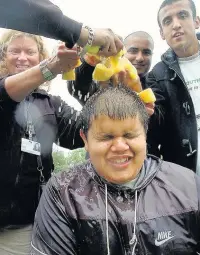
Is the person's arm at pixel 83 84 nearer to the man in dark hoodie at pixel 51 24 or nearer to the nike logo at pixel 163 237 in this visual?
the man in dark hoodie at pixel 51 24

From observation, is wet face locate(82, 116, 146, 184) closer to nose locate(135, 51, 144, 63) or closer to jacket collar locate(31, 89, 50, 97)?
jacket collar locate(31, 89, 50, 97)

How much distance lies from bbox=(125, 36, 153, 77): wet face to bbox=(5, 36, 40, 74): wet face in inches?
47.0

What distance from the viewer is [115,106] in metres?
2.49

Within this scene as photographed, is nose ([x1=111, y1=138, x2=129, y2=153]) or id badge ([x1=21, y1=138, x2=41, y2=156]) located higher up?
id badge ([x1=21, y1=138, x2=41, y2=156])

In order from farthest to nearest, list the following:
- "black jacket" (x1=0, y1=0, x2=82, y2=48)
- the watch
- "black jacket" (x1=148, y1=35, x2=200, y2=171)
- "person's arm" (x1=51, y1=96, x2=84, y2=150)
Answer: "black jacket" (x1=148, y1=35, x2=200, y2=171), "person's arm" (x1=51, y1=96, x2=84, y2=150), the watch, "black jacket" (x1=0, y1=0, x2=82, y2=48)

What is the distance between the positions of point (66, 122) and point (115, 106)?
3.63ft

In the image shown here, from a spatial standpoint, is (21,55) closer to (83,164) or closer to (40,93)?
(40,93)

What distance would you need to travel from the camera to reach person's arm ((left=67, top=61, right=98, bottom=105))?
301 centimetres

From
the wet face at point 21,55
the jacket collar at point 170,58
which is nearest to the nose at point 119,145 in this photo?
the wet face at point 21,55

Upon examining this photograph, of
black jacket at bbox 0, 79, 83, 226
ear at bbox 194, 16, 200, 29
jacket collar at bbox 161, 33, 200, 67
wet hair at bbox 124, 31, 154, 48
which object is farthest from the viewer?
wet hair at bbox 124, 31, 154, 48

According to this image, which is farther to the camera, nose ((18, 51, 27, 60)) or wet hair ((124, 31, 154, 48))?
wet hair ((124, 31, 154, 48))

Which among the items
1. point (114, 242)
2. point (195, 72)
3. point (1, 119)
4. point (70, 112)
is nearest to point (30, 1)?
point (1, 119)

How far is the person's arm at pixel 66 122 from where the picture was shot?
3.52 m

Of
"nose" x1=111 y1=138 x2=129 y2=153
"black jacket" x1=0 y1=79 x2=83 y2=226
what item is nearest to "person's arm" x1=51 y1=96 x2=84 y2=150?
"black jacket" x1=0 y1=79 x2=83 y2=226
